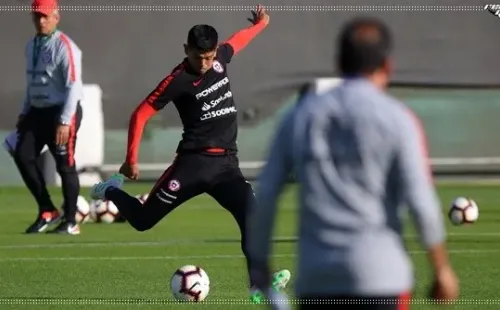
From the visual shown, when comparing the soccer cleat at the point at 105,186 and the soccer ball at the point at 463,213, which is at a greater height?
the soccer cleat at the point at 105,186

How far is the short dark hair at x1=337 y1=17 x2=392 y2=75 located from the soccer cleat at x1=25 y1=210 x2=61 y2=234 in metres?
10.9

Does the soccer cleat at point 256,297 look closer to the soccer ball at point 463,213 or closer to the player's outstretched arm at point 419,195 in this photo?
the player's outstretched arm at point 419,195

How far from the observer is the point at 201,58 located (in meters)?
9.95

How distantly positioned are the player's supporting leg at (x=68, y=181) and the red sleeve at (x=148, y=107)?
5.16 meters

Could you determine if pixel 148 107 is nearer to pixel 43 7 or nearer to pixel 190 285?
pixel 190 285

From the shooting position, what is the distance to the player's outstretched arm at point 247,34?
35.6 ft

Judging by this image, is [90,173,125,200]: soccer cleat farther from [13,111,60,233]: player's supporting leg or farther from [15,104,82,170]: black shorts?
[13,111,60,233]: player's supporting leg

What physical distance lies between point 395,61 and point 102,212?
9.41 metres

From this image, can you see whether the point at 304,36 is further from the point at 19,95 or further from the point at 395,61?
the point at 19,95

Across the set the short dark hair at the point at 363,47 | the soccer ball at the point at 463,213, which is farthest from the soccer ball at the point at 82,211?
the short dark hair at the point at 363,47

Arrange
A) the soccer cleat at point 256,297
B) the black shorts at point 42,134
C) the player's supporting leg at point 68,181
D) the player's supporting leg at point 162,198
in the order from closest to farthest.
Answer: the soccer cleat at point 256,297
the player's supporting leg at point 162,198
the black shorts at point 42,134
the player's supporting leg at point 68,181

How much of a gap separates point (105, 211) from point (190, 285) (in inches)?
303

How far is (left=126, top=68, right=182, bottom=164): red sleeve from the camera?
10.0 m

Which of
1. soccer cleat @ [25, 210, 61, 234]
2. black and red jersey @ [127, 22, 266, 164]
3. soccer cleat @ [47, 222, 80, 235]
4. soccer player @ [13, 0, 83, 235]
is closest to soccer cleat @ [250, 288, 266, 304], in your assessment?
black and red jersey @ [127, 22, 266, 164]
